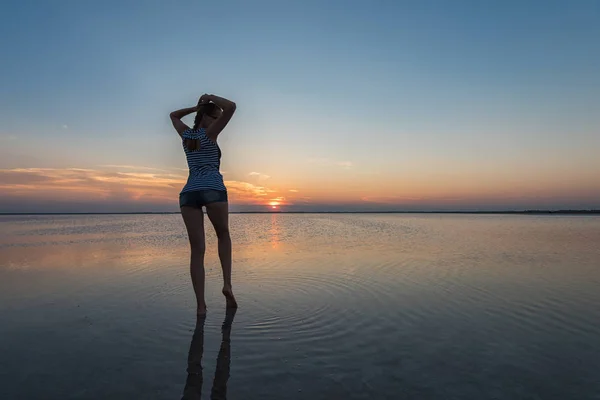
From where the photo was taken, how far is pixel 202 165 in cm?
507

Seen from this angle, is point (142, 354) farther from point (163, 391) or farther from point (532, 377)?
point (532, 377)

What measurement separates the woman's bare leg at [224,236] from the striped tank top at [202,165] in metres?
0.28

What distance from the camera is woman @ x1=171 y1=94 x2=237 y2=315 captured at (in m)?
4.98

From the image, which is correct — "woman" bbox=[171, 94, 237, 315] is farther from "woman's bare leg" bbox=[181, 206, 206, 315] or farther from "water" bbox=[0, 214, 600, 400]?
"water" bbox=[0, 214, 600, 400]

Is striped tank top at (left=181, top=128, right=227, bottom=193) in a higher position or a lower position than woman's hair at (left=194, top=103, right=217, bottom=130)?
lower

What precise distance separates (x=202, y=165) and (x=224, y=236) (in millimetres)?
1107

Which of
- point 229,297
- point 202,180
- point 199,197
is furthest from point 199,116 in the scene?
point 229,297

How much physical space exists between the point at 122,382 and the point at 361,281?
497 centimetres

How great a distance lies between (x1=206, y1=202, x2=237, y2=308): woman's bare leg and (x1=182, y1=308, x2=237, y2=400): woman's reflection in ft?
2.72

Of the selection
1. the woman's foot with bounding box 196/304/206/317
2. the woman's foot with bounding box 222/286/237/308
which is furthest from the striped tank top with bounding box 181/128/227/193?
the woman's foot with bounding box 196/304/206/317

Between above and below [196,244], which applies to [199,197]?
above

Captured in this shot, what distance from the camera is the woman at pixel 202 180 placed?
196 inches

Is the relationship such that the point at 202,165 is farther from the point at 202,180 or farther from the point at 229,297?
the point at 229,297

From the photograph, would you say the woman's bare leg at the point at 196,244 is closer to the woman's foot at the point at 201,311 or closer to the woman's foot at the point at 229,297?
the woman's foot at the point at 201,311
